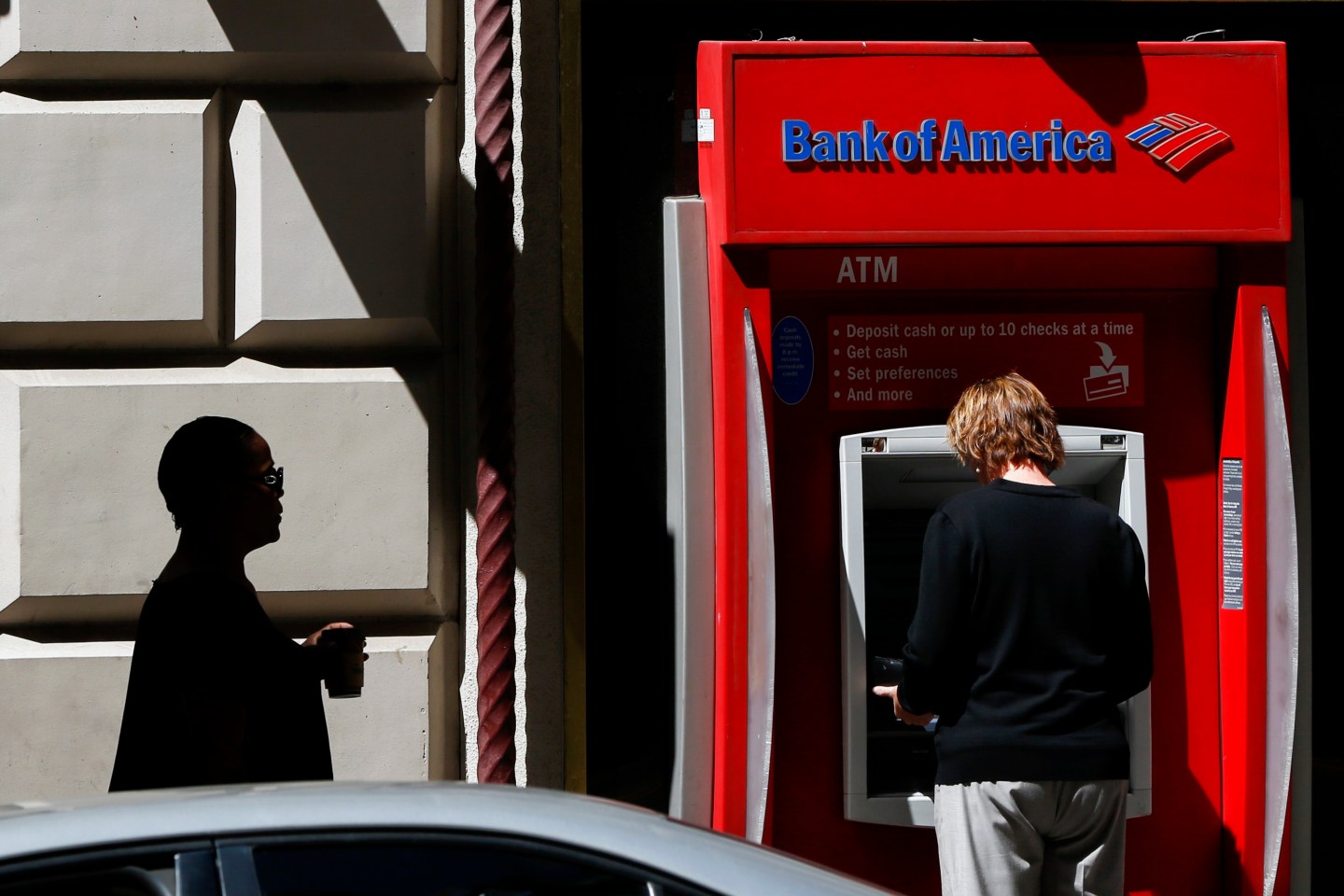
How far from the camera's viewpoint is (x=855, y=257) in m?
3.01

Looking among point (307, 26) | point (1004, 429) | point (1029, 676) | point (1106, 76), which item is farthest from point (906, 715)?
point (307, 26)

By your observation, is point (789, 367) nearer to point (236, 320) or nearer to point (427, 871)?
point (236, 320)

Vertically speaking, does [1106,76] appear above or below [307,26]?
below

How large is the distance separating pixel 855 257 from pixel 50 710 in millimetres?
2293

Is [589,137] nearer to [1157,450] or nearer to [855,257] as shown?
[855,257]

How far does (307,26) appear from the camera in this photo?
3.48 meters

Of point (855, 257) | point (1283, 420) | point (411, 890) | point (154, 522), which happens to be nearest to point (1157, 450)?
point (1283, 420)

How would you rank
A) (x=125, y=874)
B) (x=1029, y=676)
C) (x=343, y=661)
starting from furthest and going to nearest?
1. (x=1029, y=676)
2. (x=343, y=661)
3. (x=125, y=874)

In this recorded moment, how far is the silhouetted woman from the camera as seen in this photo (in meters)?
2.05

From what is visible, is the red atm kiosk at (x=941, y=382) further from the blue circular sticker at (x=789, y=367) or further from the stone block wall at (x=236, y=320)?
the stone block wall at (x=236, y=320)

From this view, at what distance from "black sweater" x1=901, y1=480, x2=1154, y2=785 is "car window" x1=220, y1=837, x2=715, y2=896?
47.6 inches

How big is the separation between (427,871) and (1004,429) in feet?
5.20

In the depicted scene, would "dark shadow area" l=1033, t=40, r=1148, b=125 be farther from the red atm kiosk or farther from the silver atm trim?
the silver atm trim

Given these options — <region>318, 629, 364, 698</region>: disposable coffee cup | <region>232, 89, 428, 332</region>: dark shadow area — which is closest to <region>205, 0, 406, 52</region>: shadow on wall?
<region>232, 89, 428, 332</region>: dark shadow area
